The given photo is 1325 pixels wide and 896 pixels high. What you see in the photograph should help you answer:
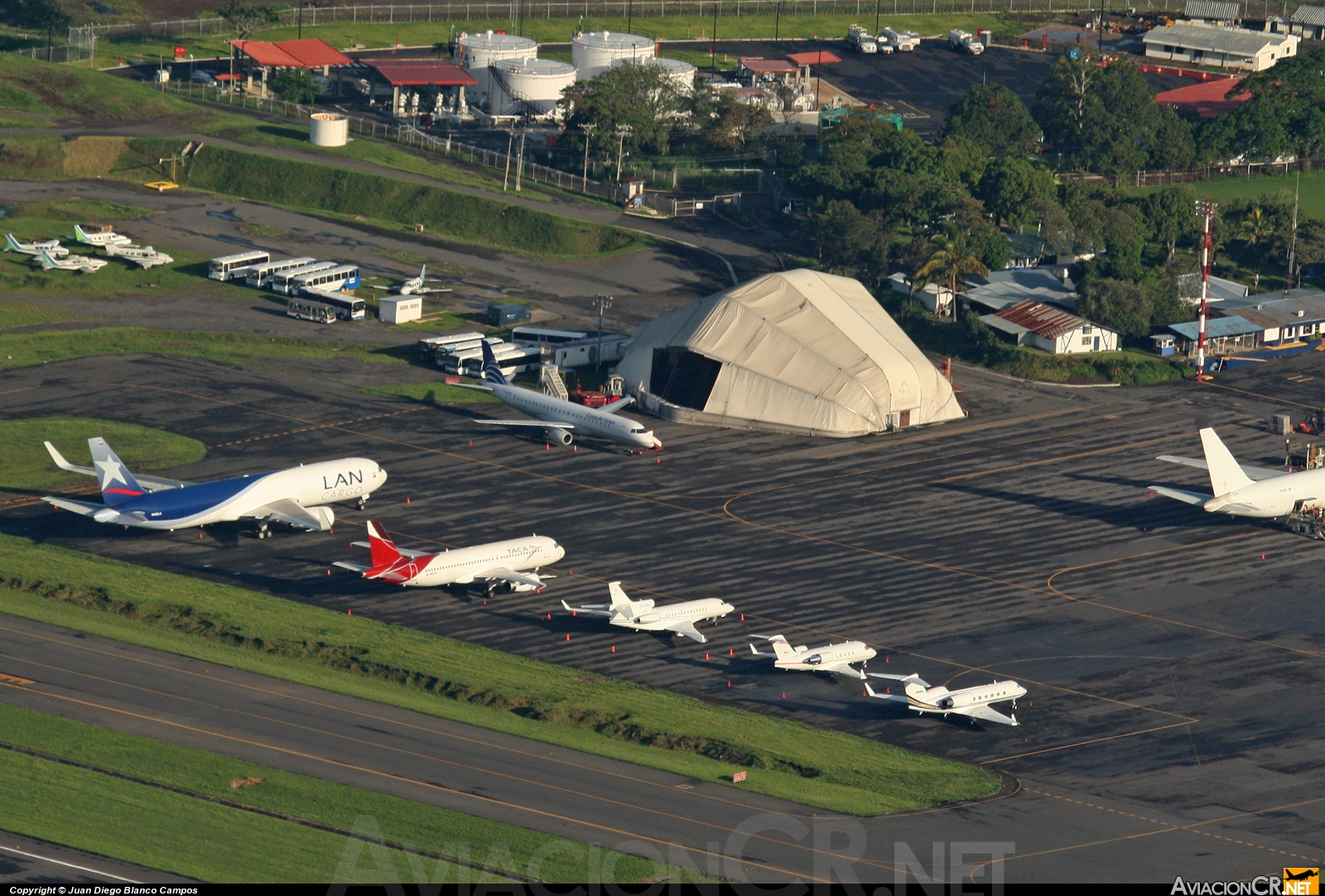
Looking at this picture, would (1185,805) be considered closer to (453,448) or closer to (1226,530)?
(1226,530)

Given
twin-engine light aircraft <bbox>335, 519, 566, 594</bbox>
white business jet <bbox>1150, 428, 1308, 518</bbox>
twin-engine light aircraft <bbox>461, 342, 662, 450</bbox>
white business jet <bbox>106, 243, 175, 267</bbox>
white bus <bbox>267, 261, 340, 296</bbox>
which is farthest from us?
white business jet <bbox>106, 243, 175, 267</bbox>

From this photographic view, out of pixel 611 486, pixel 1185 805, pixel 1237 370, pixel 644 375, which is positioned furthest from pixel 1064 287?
pixel 1185 805

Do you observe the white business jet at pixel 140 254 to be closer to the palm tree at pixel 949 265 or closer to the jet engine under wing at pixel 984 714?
the palm tree at pixel 949 265

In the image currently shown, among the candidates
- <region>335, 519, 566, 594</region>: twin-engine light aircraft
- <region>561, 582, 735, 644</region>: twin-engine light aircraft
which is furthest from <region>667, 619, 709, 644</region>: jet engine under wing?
<region>335, 519, 566, 594</region>: twin-engine light aircraft

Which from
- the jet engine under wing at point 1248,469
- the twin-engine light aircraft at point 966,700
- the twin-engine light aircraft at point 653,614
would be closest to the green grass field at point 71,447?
the twin-engine light aircraft at point 653,614

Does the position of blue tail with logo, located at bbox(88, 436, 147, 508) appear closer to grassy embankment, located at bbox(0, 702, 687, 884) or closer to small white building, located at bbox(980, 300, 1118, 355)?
grassy embankment, located at bbox(0, 702, 687, 884)

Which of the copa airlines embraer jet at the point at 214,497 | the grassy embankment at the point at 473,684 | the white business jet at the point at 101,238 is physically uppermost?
the white business jet at the point at 101,238

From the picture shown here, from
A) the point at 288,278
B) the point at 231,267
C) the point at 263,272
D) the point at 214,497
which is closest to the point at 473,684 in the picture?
the point at 214,497
